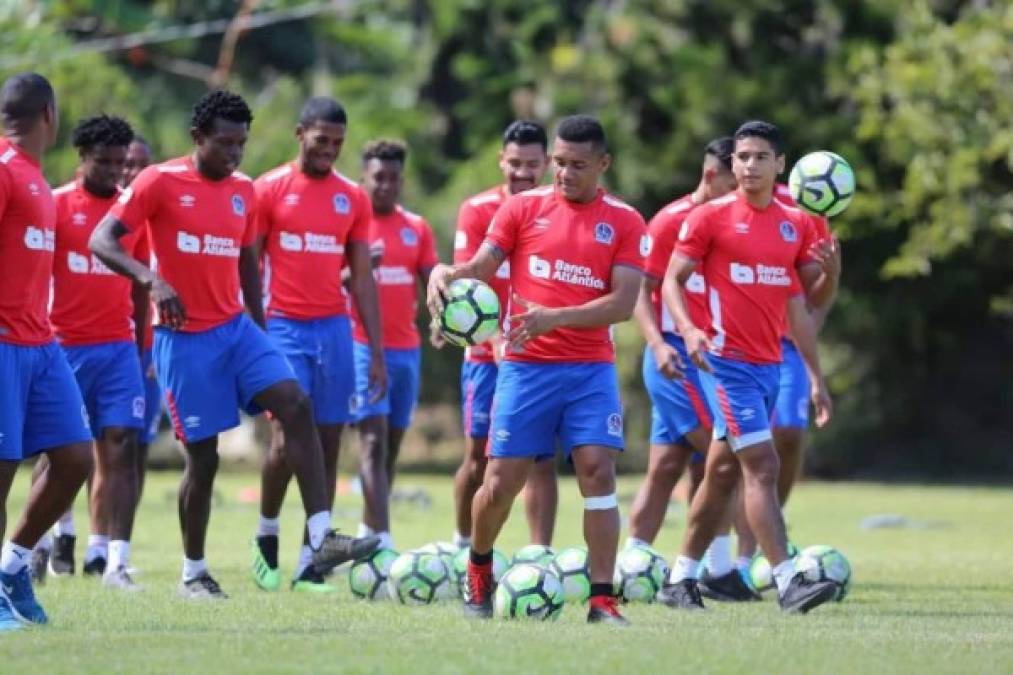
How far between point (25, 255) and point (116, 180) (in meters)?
3.46

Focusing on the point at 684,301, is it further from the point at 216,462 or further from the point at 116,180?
the point at 116,180

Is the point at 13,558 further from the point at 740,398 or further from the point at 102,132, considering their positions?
the point at 740,398

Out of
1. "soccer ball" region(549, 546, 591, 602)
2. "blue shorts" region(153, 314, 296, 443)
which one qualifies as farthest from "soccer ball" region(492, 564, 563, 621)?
"blue shorts" region(153, 314, 296, 443)

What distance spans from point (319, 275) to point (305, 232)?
1.10 feet

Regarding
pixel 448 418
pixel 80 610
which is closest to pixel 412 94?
pixel 448 418

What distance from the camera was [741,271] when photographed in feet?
40.5

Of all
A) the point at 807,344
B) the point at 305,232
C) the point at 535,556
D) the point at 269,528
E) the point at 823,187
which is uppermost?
the point at 823,187

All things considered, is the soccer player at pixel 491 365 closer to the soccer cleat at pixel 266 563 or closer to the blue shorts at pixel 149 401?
the soccer cleat at pixel 266 563

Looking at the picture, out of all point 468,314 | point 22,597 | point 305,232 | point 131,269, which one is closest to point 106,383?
point 305,232

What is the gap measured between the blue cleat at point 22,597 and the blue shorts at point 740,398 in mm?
4261

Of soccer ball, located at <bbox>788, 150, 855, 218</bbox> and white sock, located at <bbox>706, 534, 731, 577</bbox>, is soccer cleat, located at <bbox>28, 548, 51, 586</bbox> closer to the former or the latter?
white sock, located at <bbox>706, 534, 731, 577</bbox>

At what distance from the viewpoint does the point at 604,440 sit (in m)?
10.8

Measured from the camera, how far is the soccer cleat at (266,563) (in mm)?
13052

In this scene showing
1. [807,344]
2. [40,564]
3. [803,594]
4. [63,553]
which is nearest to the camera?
[803,594]
